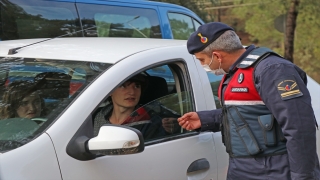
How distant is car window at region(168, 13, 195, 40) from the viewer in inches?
296

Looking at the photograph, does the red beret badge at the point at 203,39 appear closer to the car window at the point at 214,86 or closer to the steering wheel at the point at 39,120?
the car window at the point at 214,86

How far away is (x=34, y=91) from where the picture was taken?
8.97ft

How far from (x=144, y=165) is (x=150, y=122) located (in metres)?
0.33

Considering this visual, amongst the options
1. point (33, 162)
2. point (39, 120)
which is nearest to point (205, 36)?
point (39, 120)

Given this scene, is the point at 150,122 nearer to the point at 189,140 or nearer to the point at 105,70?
the point at 189,140

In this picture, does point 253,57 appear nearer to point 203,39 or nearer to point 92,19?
point 203,39

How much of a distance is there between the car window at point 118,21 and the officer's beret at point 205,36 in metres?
3.37

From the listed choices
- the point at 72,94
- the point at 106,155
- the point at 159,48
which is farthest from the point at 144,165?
the point at 159,48

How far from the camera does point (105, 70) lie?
2457 millimetres

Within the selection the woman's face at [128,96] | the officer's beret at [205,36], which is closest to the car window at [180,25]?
the woman's face at [128,96]

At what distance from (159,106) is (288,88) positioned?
35.8 inches

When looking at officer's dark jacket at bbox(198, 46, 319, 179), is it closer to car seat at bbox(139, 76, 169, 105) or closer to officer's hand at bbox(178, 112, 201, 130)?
officer's hand at bbox(178, 112, 201, 130)

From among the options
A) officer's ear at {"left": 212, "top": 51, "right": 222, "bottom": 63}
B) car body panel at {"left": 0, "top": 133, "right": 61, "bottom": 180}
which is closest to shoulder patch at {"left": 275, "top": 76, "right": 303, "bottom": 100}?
officer's ear at {"left": 212, "top": 51, "right": 222, "bottom": 63}

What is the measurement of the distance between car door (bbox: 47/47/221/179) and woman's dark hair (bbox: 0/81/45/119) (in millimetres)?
343
